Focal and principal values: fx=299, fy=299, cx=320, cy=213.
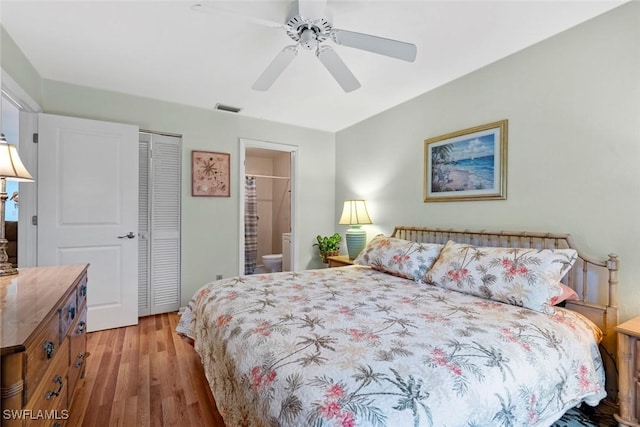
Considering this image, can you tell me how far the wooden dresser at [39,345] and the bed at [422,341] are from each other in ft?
2.14

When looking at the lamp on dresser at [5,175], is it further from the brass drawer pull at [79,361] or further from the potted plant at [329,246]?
the potted plant at [329,246]

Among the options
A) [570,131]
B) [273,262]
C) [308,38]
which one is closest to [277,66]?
[308,38]

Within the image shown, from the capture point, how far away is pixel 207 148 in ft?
12.0

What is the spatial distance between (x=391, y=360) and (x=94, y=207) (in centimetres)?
316

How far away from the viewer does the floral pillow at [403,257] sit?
2.44 m

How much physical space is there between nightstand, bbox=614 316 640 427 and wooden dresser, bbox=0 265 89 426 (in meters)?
2.47

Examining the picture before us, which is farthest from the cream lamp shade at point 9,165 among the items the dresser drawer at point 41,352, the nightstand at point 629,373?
the nightstand at point 629,373

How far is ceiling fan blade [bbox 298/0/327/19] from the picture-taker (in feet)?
5.27

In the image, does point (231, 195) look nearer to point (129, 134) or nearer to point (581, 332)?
point (129, 134)

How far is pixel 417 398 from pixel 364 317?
1.99 feet

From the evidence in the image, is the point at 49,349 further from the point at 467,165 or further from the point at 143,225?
the point at 467,165

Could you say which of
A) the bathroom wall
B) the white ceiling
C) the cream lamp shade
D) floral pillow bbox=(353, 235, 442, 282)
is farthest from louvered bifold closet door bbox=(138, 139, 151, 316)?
the bathroom wall

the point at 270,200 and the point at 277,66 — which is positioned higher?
the point at 277,66

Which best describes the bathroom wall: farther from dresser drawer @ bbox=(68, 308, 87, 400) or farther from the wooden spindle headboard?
the wooden spindle headboard
